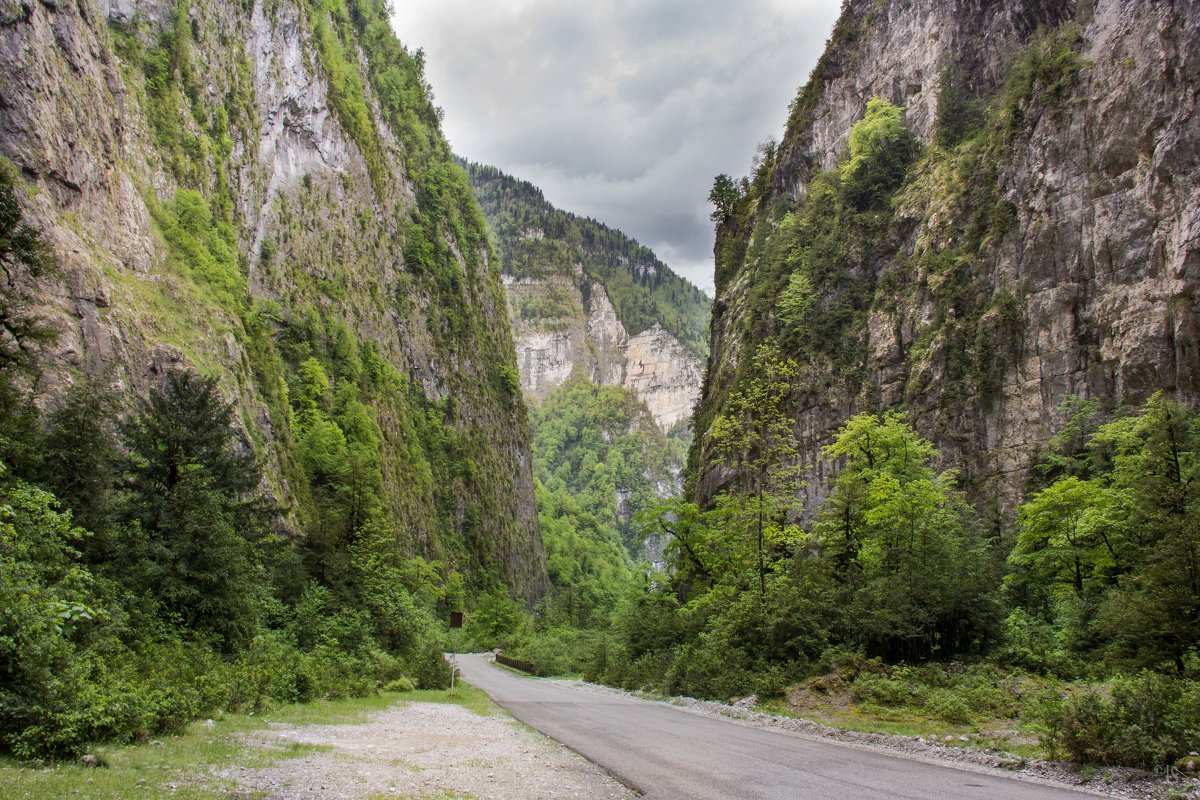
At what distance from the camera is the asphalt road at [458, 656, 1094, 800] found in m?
7.39

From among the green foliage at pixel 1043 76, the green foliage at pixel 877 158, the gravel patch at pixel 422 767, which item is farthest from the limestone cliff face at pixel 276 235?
the green foliage at pixel 1043 76

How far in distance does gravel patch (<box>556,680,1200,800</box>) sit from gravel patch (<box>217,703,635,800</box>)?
482 centimetres

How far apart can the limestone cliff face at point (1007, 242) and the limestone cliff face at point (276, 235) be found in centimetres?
2747

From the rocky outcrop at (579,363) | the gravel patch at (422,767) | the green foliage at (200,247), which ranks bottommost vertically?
the gravel patch at (422,767)

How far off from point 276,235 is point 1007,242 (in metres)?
42.3

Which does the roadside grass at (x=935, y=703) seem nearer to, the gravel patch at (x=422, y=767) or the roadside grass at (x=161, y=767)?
the gravel patch at (x=422, y=767)

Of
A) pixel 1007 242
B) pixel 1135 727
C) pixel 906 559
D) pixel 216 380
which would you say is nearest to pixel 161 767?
pixel 1135 727

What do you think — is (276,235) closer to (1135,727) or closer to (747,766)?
(747,766)

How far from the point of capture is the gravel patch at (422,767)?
23.4 feet

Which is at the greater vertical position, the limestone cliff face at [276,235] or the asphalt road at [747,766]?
the limestone cliff face at [276,235]

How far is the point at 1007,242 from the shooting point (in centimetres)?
3098

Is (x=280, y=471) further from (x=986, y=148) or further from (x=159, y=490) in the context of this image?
(x=986, y=148)

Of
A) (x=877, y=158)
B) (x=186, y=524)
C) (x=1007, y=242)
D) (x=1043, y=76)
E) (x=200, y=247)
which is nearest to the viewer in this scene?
(x=186, y=524)

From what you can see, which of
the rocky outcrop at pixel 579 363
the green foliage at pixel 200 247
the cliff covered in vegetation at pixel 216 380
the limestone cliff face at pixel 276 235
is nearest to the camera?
the cliff covered in vegetation at pixel 216 380
